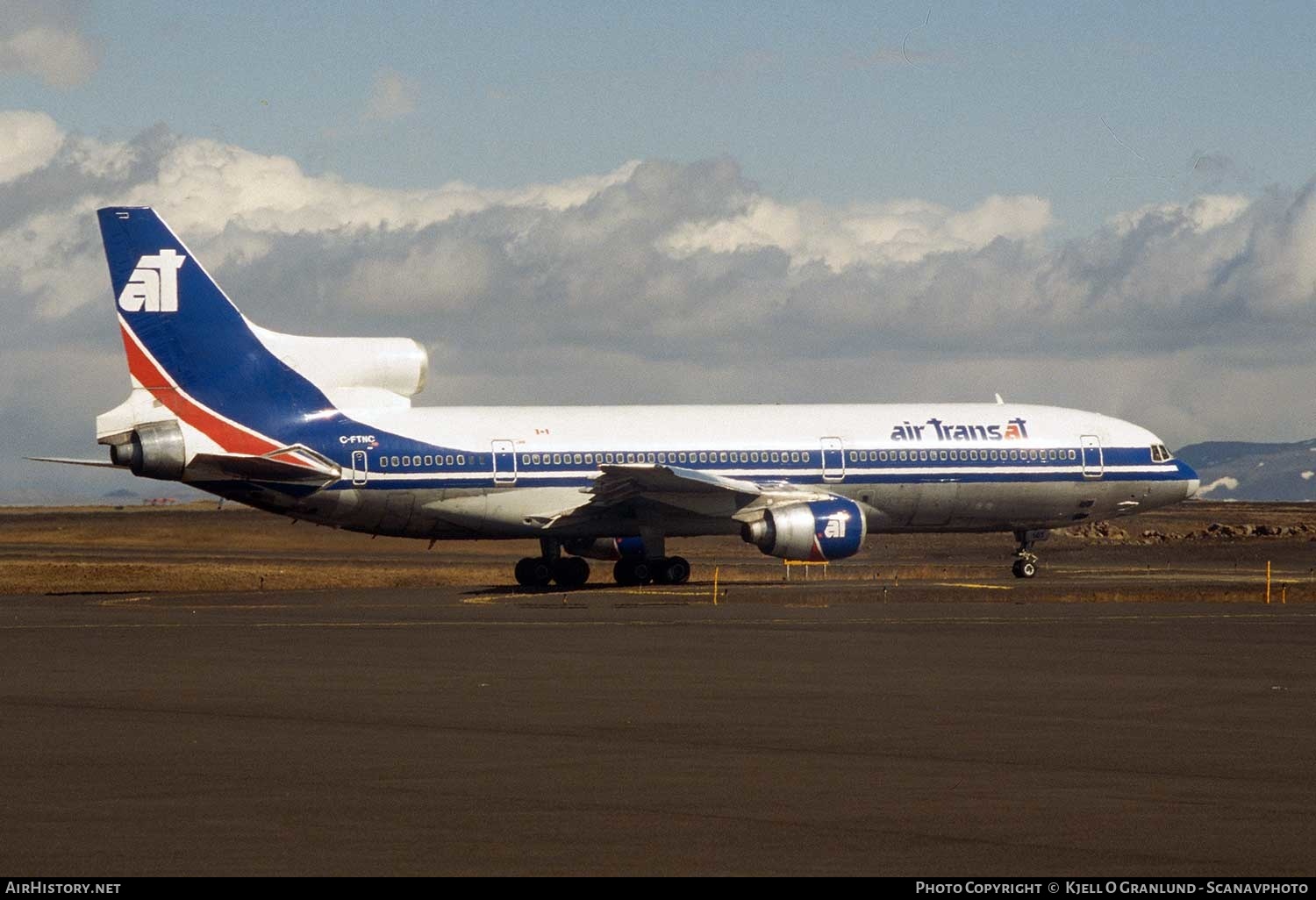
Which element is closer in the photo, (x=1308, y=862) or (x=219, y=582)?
→ (x=1308, y=862)

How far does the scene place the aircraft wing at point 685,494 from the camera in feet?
164

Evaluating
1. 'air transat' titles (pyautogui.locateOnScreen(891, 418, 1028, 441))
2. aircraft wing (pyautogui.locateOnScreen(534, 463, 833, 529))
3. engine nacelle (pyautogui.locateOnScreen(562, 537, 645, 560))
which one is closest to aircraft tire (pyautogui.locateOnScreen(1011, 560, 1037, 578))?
'air transat' titles (pyautogui.locateOnScreen(891, 418, 1028, 441))

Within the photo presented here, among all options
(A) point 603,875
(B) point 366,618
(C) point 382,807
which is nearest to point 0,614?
(B) point 366,618

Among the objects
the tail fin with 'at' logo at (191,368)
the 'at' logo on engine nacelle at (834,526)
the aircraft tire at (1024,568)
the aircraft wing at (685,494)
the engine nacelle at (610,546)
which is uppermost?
the tail fin with 'at' logo at (191,368)

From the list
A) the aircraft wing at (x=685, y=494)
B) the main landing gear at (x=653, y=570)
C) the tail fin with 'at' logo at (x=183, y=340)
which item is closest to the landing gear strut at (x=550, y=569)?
the main landing gear at (x=653, y=570)

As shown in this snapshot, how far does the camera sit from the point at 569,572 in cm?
5397

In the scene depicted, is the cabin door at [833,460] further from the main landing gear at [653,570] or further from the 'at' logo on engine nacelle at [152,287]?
the 'at' logo on engine nacelle at [152,287]

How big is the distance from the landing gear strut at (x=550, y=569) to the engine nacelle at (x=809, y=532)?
600 cm

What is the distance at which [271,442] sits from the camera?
1946 inches

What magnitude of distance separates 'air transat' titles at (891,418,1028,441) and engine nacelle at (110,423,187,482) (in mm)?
19774

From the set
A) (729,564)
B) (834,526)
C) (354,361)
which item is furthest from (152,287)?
(729,564)

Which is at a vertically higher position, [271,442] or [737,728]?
[271,442]

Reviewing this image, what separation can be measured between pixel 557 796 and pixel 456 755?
286 centimetres

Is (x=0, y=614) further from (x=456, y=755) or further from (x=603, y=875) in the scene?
(x=603, y=875)
